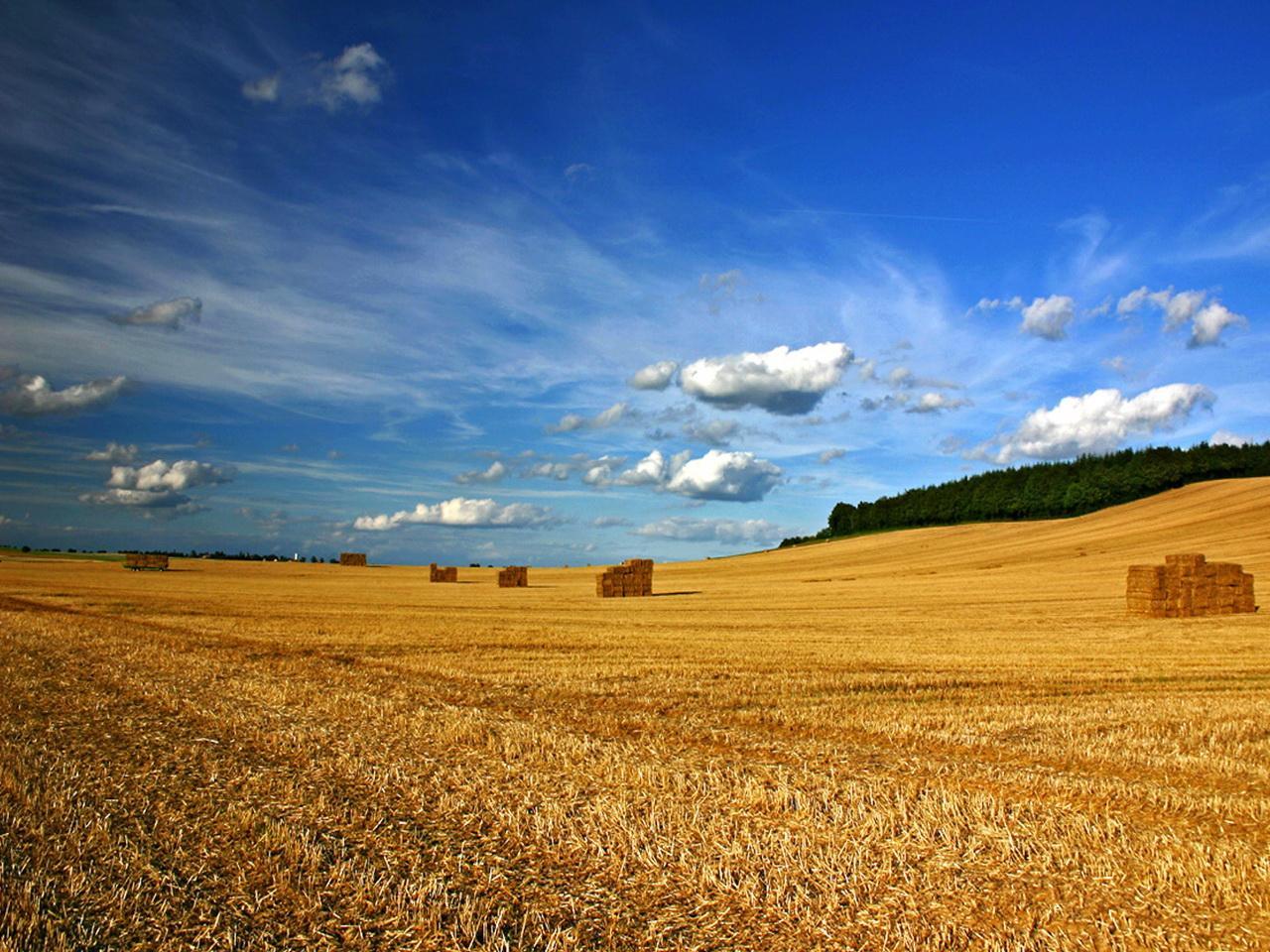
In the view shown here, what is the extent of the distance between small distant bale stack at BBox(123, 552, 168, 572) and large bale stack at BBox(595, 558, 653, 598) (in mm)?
42611

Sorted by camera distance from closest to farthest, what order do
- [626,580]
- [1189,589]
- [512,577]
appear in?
[1189,589], [626,580], [512,577]

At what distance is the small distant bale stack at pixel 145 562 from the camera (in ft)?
219

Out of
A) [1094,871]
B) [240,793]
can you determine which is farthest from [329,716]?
[1094,871]

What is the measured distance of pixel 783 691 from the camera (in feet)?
37.3

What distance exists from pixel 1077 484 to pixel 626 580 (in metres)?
62.7

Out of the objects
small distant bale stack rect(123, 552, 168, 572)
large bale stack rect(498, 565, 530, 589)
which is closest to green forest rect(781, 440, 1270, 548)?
large bale stack rect(498, 565, 530, 589)

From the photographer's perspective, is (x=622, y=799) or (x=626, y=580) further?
(x=626, y=580)

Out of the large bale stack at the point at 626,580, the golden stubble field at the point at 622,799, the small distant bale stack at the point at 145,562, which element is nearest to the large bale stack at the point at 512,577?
the large bale stack at the point at 626,580

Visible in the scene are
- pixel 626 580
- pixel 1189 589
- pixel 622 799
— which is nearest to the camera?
pixel 622 799

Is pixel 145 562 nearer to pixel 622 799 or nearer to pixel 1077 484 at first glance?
pixel 622 799

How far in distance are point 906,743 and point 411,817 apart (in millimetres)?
4811

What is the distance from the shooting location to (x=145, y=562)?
67000mm

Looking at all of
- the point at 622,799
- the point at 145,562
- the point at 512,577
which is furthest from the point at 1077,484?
the point at 622,799

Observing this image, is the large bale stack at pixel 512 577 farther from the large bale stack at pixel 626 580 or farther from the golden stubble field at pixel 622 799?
the golden stubble field at pixel 622 799
